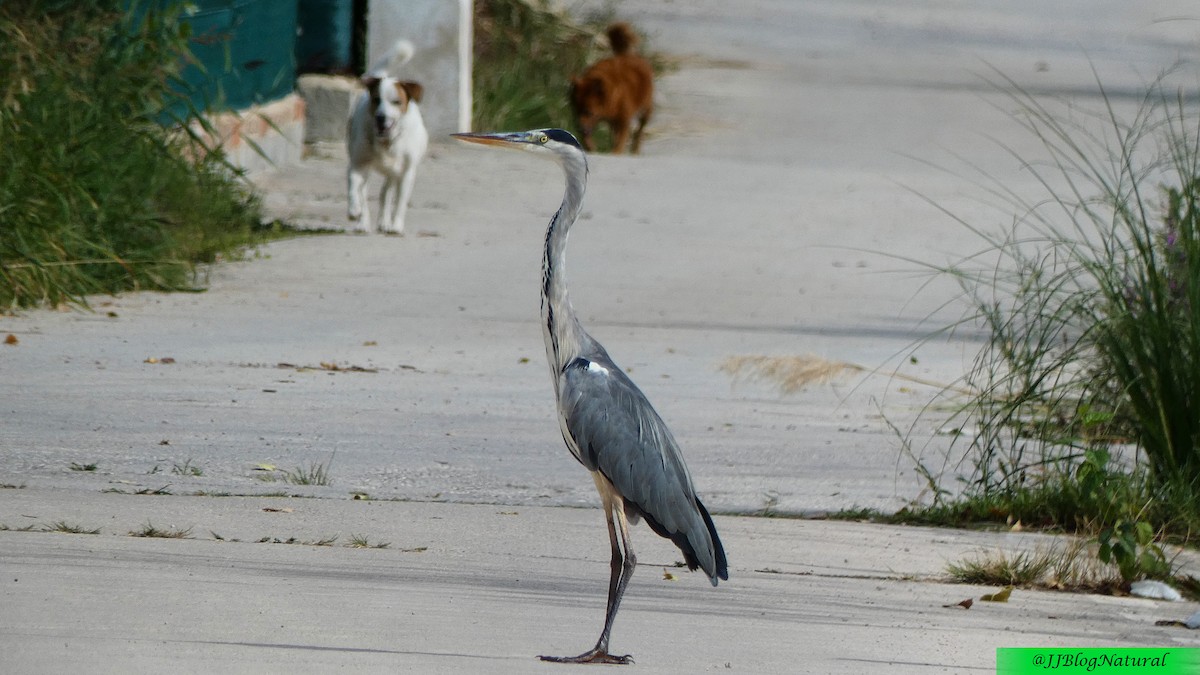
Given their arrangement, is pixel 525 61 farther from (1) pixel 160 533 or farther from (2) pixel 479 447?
(1) pixel 160 533

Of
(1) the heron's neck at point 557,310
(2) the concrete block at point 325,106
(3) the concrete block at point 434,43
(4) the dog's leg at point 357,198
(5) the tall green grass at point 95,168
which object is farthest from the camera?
(3) the concrete block at point 434,43

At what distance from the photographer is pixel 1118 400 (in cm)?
724

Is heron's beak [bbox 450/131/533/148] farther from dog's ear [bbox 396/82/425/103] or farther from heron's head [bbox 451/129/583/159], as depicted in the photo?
dog's ear [bbox 396/82/425/103]

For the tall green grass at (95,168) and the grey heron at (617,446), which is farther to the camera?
the tall green grass at (95,168)

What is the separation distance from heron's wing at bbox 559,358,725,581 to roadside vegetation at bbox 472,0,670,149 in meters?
13.4

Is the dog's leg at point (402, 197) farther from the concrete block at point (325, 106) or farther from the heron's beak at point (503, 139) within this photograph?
the heron's beak at point (503, 139)

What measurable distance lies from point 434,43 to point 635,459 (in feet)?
43.3

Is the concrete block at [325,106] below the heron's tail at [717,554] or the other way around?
below

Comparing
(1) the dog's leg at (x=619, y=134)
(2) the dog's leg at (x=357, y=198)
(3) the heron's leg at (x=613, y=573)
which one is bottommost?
(1) the dog's leg at (x=619, y=134)

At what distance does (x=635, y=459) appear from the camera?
5.06 m

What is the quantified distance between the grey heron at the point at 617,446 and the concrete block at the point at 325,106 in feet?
40.6

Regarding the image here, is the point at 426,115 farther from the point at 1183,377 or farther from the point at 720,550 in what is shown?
the point at 720,550

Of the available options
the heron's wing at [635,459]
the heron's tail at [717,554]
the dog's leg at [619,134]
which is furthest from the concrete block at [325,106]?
the heron's tail at [717,554]

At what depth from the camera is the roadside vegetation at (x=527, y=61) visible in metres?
19.0
